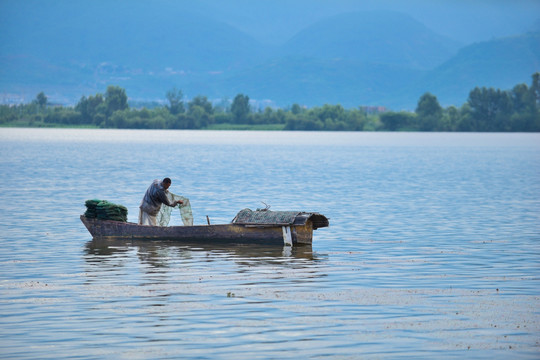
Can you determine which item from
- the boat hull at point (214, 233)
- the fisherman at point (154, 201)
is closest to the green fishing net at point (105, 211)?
the boat hull at point (214, 233)

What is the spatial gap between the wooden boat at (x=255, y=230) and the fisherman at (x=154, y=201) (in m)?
0.53

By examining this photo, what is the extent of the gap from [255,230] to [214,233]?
56.0 inches

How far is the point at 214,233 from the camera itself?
27.6 metres

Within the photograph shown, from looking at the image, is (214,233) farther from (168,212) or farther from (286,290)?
(286,290)

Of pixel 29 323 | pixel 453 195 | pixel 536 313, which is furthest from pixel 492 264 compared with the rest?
pixel 453 195

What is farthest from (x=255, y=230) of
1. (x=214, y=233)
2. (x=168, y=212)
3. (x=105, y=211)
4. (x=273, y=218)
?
(x=105, y=211)

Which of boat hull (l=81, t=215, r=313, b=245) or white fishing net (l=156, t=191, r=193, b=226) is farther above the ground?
white fishing net (l=156, t=191, r=193, b=226)

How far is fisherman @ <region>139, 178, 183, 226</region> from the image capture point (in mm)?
28125

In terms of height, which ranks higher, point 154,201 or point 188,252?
point 154,201

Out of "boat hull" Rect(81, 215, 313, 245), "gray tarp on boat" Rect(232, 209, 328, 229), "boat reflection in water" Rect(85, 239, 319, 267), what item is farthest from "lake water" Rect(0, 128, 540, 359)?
"gray tarp on boat" Rect(232, 209, 328, 229)

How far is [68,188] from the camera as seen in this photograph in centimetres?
5475

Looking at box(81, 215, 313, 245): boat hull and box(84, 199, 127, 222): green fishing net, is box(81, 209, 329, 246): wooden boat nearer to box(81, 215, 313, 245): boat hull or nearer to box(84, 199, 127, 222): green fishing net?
box(81, 215, 313, 245): boat hull

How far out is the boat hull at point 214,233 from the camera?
27016 millimetres

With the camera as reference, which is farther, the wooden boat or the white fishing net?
the white fishing net
